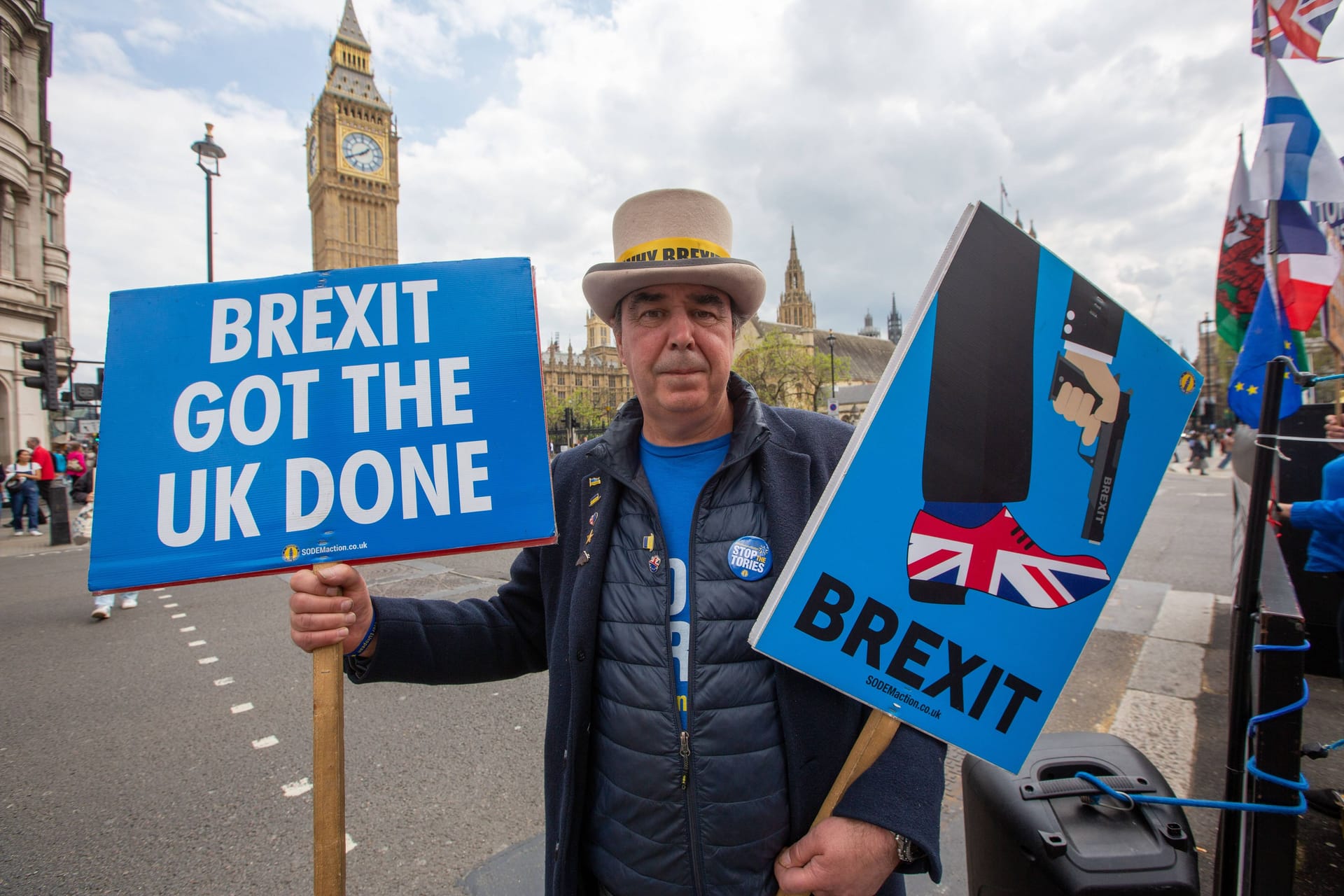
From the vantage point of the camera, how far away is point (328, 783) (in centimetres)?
132

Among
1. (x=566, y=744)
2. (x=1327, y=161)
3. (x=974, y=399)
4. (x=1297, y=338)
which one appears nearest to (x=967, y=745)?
(x=974, y=399)

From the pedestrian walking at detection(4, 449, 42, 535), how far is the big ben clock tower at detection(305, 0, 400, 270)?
191 ft

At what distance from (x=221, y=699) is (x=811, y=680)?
4771 mm

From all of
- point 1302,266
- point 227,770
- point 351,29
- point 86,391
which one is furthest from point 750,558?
point 351,29

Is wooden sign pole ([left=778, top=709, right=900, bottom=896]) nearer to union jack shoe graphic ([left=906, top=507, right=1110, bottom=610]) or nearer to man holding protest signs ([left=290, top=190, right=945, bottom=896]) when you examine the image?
man holding protest signs ([left=290, top=190, right=945, bottom=896])

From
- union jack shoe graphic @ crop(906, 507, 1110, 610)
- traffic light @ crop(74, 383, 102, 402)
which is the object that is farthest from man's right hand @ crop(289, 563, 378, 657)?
traffic light @ crop(74, 383, 102, 402)

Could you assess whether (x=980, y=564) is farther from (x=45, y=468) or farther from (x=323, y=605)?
(x=45, y=468)

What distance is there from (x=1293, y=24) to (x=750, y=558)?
94.3 inches

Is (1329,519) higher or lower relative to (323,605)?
lower

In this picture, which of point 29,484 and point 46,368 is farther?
point 29,484

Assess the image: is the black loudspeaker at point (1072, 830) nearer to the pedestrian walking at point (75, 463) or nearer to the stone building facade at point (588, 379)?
the pedestrian walking at point (75, 463)

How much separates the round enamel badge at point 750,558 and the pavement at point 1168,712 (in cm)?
147

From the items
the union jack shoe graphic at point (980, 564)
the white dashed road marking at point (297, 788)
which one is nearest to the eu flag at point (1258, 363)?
the union jack shoe graphic at point (980, 564)

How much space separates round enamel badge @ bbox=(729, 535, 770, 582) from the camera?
1.48 metres
